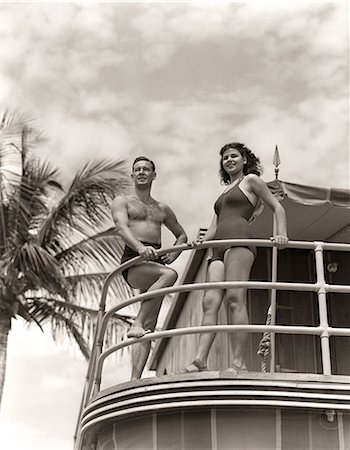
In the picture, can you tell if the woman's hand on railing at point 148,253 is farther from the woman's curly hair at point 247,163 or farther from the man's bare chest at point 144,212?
the woman's curly hair at point 247,163

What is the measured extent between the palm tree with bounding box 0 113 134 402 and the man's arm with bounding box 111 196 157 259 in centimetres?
990

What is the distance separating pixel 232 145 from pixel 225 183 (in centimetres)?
37

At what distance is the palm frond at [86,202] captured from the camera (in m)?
17.8

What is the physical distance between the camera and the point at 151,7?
55.9ft

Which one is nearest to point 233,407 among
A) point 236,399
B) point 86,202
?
point 236,399

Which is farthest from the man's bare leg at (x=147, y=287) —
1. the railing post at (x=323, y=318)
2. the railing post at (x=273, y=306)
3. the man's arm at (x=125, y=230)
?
the railing post at (x=273, y=306)

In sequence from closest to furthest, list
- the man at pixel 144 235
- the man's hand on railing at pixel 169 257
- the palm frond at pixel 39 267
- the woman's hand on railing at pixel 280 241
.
A: 1. the woman's hand on railing at pixel 280 241
2. the man at pixel 144 235
3. the man's hand on railing at pixel 169 257
4. the palm frond at pixel 39 267

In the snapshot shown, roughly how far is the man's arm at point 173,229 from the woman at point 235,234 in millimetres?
374

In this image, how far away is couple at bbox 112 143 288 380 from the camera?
681 centimetres

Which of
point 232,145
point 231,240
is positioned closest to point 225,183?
point 232,145

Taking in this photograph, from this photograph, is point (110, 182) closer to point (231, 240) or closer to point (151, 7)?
point (151, 7)

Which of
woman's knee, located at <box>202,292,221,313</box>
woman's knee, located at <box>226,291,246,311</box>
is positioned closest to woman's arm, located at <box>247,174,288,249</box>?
woman's knee, located at <box>226,291,246,311</box>

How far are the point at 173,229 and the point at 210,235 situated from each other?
0.51m

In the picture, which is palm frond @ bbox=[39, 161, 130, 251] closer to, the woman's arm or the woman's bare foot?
the woman's arm
